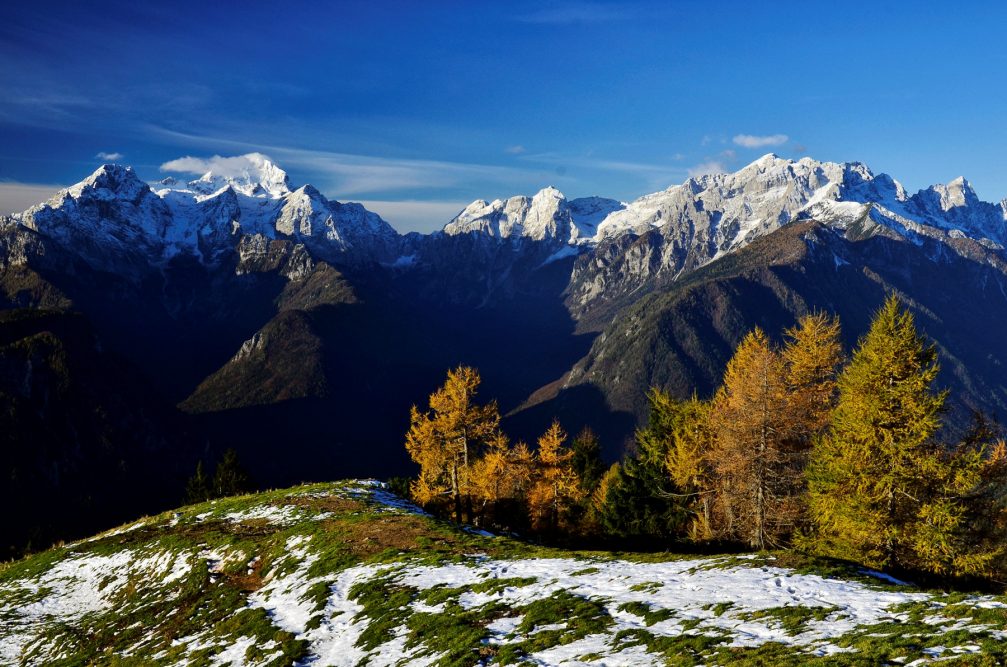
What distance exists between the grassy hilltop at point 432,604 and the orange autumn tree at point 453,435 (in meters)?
6.78

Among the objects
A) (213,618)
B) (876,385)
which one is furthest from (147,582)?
(876,385)

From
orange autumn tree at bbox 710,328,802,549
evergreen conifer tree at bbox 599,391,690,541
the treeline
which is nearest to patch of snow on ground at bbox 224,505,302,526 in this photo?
the treeline

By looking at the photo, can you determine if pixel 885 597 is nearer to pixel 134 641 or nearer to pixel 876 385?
pixel 876 385

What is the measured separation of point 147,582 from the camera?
37.2m

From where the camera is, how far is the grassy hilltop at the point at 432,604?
60.6ft

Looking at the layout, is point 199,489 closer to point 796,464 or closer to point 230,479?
point 230,479

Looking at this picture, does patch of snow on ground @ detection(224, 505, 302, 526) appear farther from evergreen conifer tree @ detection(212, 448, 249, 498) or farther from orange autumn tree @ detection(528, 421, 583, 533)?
evergreen conifer tree @ detection(212, 448, 249, 498)

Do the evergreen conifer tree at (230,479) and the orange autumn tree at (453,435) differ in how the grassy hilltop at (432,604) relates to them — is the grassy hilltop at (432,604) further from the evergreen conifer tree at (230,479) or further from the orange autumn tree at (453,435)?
the evergreen conifer tree at (230,479)

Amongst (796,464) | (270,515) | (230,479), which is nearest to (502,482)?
(270,515)

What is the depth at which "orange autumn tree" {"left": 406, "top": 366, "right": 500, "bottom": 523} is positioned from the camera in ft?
164

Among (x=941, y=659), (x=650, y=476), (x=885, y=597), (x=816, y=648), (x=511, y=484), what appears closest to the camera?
(x=941, y=659)

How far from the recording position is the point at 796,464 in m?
41.2

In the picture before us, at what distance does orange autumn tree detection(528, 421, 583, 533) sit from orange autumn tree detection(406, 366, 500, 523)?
332 inches

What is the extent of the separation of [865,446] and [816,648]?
17440 millimetres
